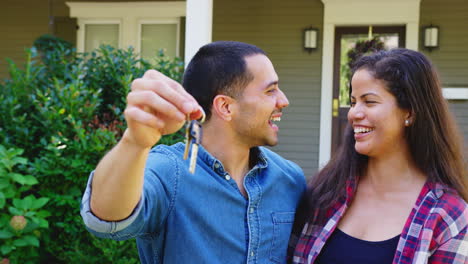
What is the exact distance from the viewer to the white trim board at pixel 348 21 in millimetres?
6660

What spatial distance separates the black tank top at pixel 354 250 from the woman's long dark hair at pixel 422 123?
0.11m

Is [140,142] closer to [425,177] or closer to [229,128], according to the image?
[229,128]

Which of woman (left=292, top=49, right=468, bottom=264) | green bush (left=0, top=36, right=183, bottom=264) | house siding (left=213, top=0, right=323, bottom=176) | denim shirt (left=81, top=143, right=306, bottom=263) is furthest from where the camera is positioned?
house siding (left=213, top=0, right=323, bottom=176)

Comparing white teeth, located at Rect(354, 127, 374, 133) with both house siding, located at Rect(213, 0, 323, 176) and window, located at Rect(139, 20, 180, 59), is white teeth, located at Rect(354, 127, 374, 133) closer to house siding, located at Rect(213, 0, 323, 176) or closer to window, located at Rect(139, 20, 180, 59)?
house siding, located at Rect(213, 0, 323, 176)

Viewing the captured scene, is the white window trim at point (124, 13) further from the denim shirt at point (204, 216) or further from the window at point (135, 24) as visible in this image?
the denim shirt at point (204, 216)

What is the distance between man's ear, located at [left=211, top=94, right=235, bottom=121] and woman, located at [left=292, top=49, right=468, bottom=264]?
475 mm

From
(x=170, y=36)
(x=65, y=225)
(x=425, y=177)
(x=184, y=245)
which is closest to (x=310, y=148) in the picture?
(x=170, y=36)

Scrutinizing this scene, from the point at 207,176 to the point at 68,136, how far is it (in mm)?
2744

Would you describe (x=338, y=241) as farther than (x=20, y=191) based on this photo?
No

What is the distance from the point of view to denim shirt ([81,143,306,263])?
1.58 m

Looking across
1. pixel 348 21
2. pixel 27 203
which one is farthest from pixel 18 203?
pixel 348 21

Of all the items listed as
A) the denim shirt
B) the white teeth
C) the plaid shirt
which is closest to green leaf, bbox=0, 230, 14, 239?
the denim shirt

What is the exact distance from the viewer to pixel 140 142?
A: 1.21 metres

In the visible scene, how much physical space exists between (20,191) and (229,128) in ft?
8.17
